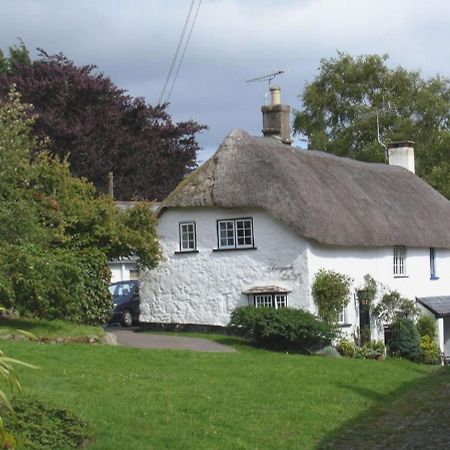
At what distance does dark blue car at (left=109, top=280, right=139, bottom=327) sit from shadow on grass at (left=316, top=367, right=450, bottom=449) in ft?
48.7

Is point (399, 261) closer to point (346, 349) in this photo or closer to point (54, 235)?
point (346, 349)

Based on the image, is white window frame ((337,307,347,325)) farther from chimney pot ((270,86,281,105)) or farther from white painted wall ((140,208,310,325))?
chimney pot ((270,86,281,105))

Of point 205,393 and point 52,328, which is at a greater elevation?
point 52,328

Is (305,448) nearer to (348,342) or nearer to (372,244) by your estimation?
(348,342)

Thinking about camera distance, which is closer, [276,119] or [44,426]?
[44,426]

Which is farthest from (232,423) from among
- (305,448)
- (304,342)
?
(304,342)

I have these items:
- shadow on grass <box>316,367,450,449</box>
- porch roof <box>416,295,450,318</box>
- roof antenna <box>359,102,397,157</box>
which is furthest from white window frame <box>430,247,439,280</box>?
roof antenna <box>359,102,397,157</box>

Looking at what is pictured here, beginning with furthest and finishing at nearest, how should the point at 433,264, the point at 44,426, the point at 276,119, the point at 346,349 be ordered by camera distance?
the point at 433,264, the point at 276,119, the point at 346,349, the point at 44,426

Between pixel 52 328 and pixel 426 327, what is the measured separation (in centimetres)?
1433

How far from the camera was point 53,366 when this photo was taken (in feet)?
55.3

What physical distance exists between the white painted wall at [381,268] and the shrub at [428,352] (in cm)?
139

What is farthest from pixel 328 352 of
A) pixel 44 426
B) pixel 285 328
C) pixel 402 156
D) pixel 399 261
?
pixel 402 156

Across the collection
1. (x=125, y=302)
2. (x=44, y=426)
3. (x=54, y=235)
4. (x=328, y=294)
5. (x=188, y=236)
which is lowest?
(x=44, y=426)

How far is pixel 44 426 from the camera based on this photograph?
10.5 m
